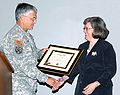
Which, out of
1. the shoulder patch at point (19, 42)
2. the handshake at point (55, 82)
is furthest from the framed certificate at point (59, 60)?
the shoulder patch at point (19, 42)

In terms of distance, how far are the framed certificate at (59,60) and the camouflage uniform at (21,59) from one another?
0.48 feet

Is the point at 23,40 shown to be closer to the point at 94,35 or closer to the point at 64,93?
the point at 94,35

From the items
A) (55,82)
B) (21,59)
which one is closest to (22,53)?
Answer: (21,59)

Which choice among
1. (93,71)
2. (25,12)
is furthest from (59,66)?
(25,12)

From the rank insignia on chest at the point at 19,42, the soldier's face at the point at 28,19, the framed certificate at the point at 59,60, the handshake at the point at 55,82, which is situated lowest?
the handshake at the point at 55,82

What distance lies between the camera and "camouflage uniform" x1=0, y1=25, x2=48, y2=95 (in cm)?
269

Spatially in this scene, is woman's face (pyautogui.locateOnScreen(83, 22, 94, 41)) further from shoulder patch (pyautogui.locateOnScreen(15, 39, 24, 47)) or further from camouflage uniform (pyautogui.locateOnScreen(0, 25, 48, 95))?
shoulder patch (pyautogui.locateOnScreen(15, 39, 24, 47))

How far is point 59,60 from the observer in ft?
9.71

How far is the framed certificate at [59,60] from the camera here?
2.87 metres

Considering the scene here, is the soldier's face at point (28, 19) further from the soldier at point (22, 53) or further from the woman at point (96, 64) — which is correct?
the woman at point (96, 64)

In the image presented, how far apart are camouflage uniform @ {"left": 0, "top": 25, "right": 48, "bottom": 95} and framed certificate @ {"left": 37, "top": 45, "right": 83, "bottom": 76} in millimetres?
145

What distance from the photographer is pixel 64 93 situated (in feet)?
11.6

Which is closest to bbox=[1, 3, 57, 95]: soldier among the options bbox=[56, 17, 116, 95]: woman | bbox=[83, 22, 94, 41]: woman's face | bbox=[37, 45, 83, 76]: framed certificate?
bbox=[37, 45, 83, 76]: framed certificate

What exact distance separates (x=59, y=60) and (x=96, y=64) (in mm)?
331
